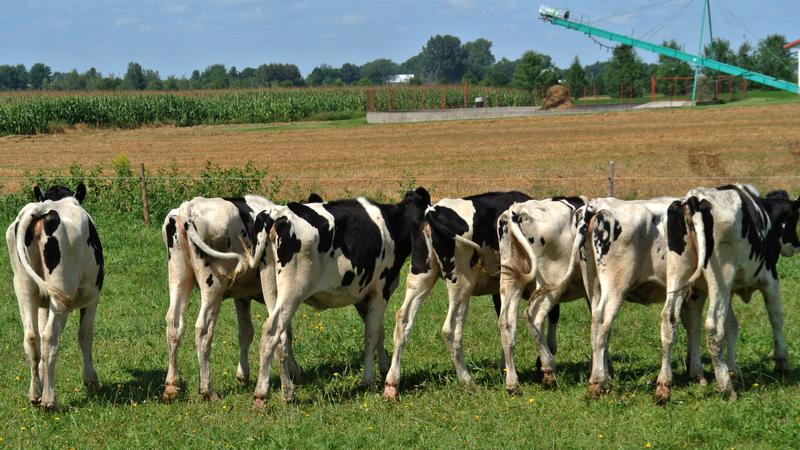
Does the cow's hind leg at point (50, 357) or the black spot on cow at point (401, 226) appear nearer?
the cow's hind leg at point (50, 357)

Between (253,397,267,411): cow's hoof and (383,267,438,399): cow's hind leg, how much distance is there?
131 cm

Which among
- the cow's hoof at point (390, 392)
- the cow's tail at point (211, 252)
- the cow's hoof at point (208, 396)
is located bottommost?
the cow's hoof at point (208, 396)

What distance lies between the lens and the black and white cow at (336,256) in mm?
9898

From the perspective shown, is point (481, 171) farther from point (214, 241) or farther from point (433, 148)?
point (214, 241)

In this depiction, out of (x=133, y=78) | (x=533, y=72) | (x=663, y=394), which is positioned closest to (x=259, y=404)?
(x=663, y=394)

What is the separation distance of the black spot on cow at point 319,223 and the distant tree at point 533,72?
97641 millimetres

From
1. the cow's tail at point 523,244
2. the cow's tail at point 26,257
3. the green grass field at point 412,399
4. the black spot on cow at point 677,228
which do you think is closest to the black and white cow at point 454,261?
the cow's tail at point 523,244

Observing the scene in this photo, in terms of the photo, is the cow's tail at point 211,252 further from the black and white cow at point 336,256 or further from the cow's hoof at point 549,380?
the cow's hoof at point 549,380

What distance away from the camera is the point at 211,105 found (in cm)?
7200

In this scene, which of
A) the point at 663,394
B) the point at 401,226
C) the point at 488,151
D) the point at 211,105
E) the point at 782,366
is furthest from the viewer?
the point at 211,105

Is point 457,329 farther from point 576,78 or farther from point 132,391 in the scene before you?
point 576,78

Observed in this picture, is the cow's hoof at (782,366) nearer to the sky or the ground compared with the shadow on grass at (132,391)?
nearer to the sky

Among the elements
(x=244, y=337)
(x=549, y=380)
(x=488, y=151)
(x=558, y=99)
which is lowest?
(x=488, y=151)

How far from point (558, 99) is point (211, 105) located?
27.5m
